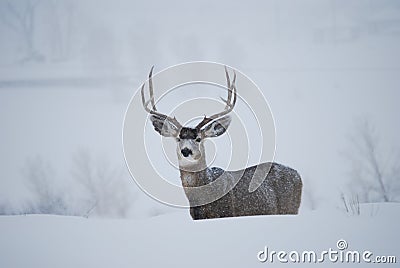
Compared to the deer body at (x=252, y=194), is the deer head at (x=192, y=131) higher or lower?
higher

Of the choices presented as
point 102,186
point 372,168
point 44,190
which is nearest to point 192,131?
point 102,186

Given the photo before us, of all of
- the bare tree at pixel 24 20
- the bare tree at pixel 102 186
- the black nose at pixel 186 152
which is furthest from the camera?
the bare tree at pixel 24 20

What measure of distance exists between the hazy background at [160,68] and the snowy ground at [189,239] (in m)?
0.15

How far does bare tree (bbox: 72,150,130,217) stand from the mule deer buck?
42 cm

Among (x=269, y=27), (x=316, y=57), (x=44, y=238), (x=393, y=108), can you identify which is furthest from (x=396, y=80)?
(x=44, y=238)

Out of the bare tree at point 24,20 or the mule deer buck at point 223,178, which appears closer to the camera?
the mule deer buck at point 223,178

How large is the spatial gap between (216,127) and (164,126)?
29 cm

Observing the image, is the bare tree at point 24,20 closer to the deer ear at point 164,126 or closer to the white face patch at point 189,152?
the deer ear at point 164,126

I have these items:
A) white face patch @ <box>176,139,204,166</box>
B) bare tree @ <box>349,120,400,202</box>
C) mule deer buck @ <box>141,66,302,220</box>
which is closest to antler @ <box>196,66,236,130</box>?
mule deer buck @ <box>141,66,302,220</box>

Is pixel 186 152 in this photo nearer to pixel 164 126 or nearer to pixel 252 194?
pixel 164 126

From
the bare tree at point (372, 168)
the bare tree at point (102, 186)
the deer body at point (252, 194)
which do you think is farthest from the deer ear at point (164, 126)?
the bare tree at point (372, 168)

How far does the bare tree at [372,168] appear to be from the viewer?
Answer: 9.86ft

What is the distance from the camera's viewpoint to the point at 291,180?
2.87 metres

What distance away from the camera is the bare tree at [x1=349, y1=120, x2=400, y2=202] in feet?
9.86
